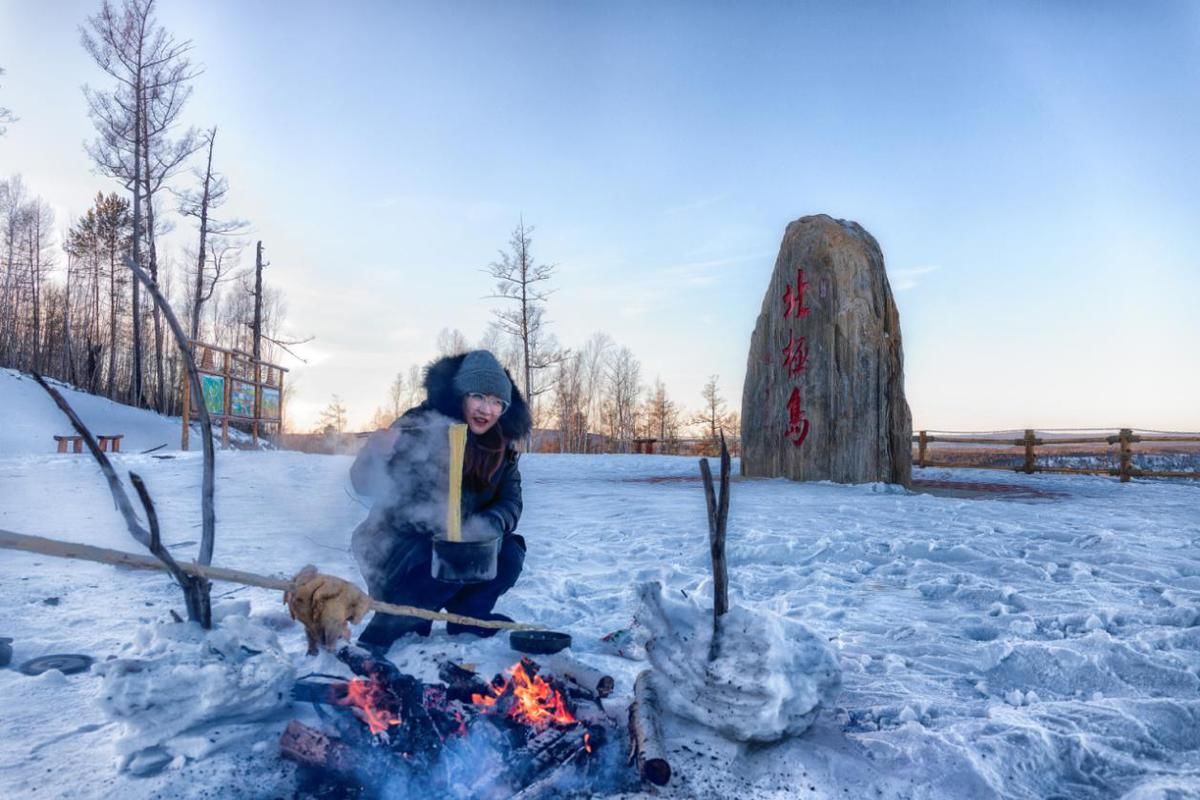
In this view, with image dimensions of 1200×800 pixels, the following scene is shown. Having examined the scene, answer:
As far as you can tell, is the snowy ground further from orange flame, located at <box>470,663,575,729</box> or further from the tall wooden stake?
orange flame, located at <box>470,663,575,729</box>

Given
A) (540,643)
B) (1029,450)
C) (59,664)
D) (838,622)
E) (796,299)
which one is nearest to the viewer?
(59,664)

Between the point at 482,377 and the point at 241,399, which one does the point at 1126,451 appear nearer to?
the point at 482,377

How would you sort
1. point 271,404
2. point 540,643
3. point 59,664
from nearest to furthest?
1. point 59,664
2. point 540,643
3. point 271,404

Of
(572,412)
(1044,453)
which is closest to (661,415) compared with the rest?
(572,412)

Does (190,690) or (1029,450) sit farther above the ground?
(1029,450)

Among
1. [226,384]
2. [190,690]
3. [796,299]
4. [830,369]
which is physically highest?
[796,299]

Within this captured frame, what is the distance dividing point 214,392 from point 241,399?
1064 mm

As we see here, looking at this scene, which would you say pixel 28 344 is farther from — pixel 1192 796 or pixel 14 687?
pixel 1192 796

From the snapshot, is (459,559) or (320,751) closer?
(320,751)

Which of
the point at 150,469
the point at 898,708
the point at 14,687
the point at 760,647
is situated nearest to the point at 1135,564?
the point at 898,708

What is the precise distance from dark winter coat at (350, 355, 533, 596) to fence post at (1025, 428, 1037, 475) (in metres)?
15.2

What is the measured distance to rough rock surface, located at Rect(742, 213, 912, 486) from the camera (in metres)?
10.5

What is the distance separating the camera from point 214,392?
40.2 ft

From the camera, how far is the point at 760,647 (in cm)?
215
